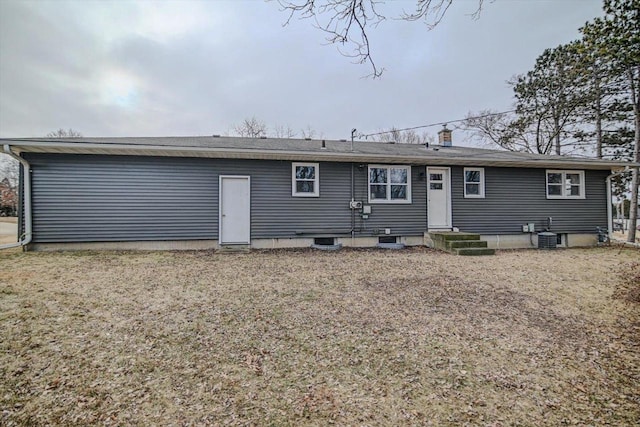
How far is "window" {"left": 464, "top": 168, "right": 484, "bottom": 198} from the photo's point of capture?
977cm

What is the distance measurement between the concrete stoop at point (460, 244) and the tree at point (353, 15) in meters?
6.10

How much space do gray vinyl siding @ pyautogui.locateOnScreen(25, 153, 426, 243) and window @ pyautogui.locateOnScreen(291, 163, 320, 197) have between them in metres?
0.15

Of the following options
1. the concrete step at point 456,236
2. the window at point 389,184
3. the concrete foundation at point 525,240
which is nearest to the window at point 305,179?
the window at point 389,184

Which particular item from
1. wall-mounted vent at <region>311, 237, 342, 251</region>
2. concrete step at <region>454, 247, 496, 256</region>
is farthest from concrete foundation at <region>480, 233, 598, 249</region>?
wall-mounted vent at <region>311, 237, 342, 251</region>

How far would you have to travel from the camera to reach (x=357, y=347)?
2.85 m

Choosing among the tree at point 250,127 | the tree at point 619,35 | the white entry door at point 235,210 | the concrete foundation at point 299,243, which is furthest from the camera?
the tree at point 250,127

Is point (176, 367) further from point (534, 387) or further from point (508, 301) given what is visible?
point (508, 301)

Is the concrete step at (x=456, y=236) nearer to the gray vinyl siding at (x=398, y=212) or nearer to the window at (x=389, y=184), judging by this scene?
the gray vinyl siding at (x=398, y=212)

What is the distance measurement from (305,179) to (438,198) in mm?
4472

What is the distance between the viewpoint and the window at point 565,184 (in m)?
10.3

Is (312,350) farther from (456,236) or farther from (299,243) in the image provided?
(456,236)

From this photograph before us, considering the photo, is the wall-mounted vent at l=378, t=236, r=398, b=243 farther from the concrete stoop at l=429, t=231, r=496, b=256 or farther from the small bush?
the small bush

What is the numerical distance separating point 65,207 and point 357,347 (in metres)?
8.63

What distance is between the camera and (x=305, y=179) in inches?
347
